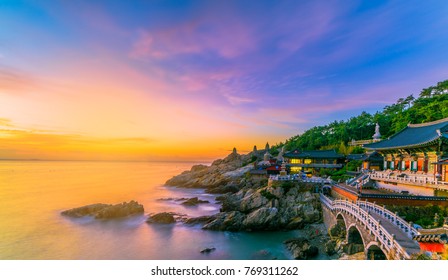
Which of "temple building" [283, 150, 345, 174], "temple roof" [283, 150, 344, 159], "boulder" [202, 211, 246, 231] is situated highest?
"temple roof" [283, 150, 344, 159]

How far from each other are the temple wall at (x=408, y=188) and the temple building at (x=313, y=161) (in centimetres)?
1579

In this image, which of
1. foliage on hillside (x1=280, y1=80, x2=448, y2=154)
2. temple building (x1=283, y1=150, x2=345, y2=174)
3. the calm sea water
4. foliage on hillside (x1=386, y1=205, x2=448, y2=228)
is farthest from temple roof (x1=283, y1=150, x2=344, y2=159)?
foliage on hillside (x1=386, y1=205, x2=448, y2=228)

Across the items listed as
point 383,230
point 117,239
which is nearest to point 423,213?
point 383,230

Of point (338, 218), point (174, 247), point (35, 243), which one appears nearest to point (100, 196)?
point (35, 243)

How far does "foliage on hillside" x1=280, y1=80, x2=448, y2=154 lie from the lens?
40.3 meters

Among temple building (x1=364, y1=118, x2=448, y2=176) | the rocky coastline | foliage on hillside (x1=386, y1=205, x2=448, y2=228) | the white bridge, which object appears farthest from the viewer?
the rocky coastline

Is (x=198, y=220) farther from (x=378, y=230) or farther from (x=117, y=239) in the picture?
(x=378, y=230)

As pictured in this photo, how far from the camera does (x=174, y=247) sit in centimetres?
2041

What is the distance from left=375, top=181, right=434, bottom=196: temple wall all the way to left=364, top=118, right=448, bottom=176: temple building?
1.66 m

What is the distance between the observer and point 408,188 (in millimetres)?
20188

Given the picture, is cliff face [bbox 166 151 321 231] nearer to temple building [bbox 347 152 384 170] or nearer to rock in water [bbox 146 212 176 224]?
rock in water [bbox 146 212 176 224]

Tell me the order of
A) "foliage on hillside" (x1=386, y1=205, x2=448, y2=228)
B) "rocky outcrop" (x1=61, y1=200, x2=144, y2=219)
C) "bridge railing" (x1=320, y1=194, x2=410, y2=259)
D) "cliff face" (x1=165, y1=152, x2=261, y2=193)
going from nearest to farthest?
"bridge railing" (x1=320, y1=194, x2=410, y2=259) < "foliage on hillside" (x1=386, y1=205, x2=448, y2=228) < "rocky outcrop" (x1=61, y1=200, x2=144, y2=219) < "cliff face" (x1=165, y1=152, x2=261, y2=193)

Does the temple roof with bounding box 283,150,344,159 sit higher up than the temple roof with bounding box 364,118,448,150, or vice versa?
the temple roof with bounding box 364,118,448,150

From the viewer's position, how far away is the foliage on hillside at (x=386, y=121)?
4034cm
